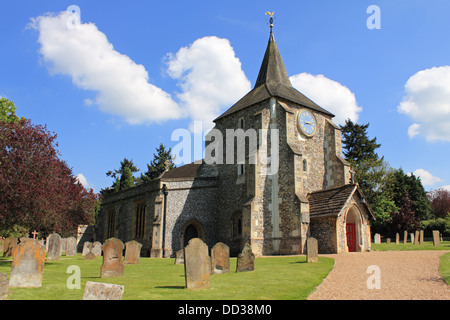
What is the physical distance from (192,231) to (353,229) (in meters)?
11.5

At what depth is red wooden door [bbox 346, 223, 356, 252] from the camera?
2177 centimetres

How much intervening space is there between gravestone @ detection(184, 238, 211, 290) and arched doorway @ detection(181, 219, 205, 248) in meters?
17.1

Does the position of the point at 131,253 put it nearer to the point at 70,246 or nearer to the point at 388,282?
the point at 388,282

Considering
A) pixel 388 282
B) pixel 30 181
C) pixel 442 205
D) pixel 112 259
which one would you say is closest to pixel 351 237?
pixel 388 282

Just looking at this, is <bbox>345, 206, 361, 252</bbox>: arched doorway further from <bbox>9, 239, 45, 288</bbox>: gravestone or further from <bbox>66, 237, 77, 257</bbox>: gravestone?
<bbox>66, 237, 77, 257</bbox>: gravestone

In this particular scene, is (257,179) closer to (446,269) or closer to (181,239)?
(181,239)

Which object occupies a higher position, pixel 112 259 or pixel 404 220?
pixel 404 220

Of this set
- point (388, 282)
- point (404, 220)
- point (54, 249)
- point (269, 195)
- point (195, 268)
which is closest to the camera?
point (195, 268)

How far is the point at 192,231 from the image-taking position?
26.5 metres

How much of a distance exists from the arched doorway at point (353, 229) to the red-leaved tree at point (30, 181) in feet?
53.5

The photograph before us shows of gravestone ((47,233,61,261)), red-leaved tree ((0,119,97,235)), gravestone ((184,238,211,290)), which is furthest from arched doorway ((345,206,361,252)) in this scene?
gravestone ((47,233,61,261))

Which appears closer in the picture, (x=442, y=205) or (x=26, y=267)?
(x=26, y=267)

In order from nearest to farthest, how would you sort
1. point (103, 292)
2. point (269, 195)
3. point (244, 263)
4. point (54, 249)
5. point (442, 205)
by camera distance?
point (103, 292) < point (244, 263) < point (54, 249) < point (269, 195) < point (442, 205)
